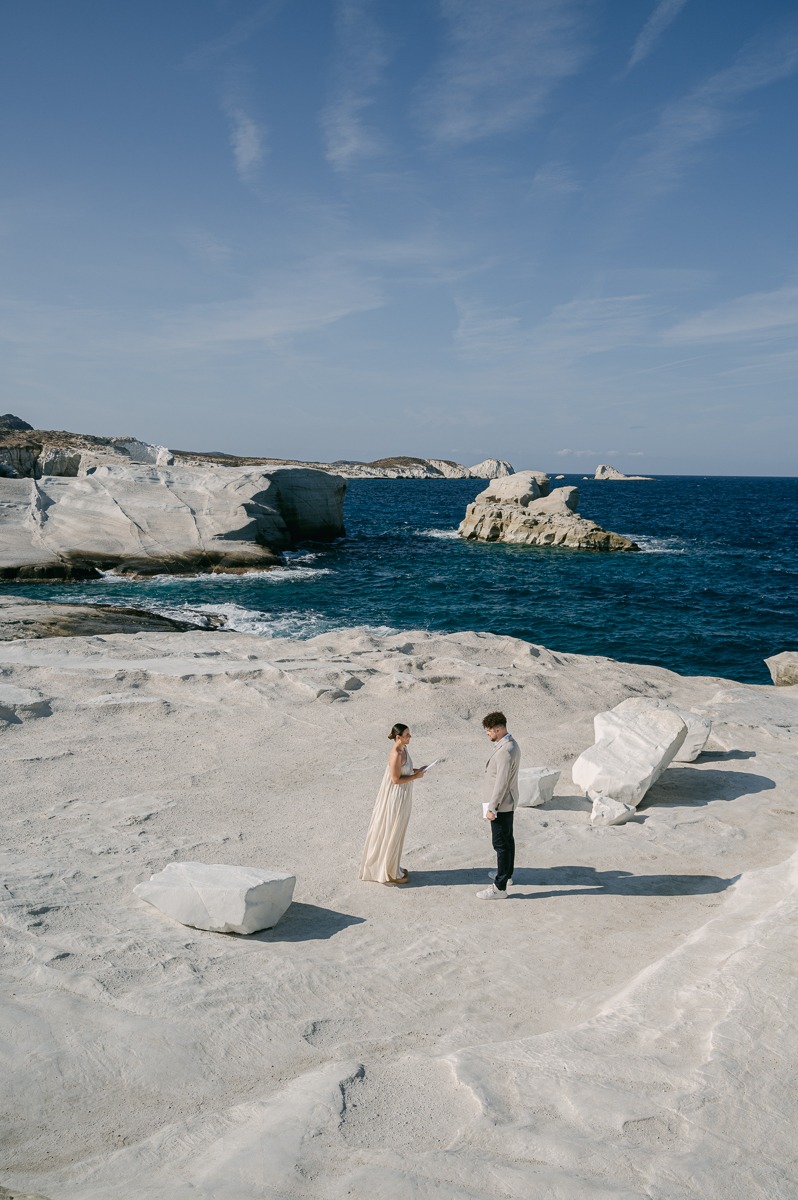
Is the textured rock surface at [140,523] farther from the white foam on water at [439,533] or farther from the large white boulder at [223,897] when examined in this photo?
the large white boulder at [223,897]

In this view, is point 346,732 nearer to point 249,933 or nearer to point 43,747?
point 43,747

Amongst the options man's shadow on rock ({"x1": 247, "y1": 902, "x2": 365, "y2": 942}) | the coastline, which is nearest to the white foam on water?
the coastline

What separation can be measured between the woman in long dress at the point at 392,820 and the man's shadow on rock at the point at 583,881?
1.12 ft

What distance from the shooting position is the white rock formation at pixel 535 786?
1034 centimetres

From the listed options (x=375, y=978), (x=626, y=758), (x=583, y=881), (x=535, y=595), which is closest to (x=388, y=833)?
(x=375, y=978)

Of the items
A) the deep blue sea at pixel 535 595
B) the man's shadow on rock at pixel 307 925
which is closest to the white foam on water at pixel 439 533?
the deep blue sea at pixel 535 595

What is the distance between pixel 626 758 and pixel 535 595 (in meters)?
22.3

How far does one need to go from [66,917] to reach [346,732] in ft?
21.4

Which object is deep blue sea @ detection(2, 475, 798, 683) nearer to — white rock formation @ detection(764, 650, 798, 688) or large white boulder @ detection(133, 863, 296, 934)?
white rock formation @ detection(764, 650, 798, 688)

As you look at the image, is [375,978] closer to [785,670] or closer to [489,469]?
[785,670]

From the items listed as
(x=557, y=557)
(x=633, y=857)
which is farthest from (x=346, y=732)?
(x=557, y=557)

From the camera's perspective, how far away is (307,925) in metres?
7.22

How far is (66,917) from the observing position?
6750 millimetres

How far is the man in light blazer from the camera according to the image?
7902mm
